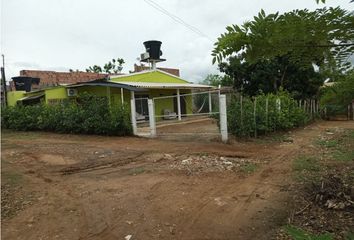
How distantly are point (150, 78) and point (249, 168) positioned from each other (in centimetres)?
1632

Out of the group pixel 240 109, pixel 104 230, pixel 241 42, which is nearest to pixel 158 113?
pixel 240 109

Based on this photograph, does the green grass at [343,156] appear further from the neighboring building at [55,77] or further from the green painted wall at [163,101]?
the neighboring building at [55,77]

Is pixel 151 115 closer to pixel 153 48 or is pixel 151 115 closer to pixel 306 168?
pixel 306 168

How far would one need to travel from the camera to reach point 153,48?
22578 millimetres

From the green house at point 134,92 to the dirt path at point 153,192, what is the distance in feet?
27.7

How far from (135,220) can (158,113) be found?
18011 millimetres

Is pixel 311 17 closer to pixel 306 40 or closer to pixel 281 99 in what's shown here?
pixel 306 40

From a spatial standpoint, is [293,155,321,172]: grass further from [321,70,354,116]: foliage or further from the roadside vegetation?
[321,70,354,116]: foliage

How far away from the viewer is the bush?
14703 mm

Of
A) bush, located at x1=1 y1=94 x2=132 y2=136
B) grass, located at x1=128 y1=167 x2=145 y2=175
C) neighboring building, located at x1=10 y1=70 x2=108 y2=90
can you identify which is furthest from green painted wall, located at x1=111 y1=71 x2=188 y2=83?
grass, located at x1=128 y1=167 x2=145 y2=175

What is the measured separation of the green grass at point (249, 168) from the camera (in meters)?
7.21

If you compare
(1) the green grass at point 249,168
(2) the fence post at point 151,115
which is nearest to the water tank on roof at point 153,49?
(2) the fence post at point 151,115

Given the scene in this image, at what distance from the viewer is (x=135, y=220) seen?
454 cm

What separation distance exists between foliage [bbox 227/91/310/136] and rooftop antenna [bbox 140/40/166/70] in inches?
429
